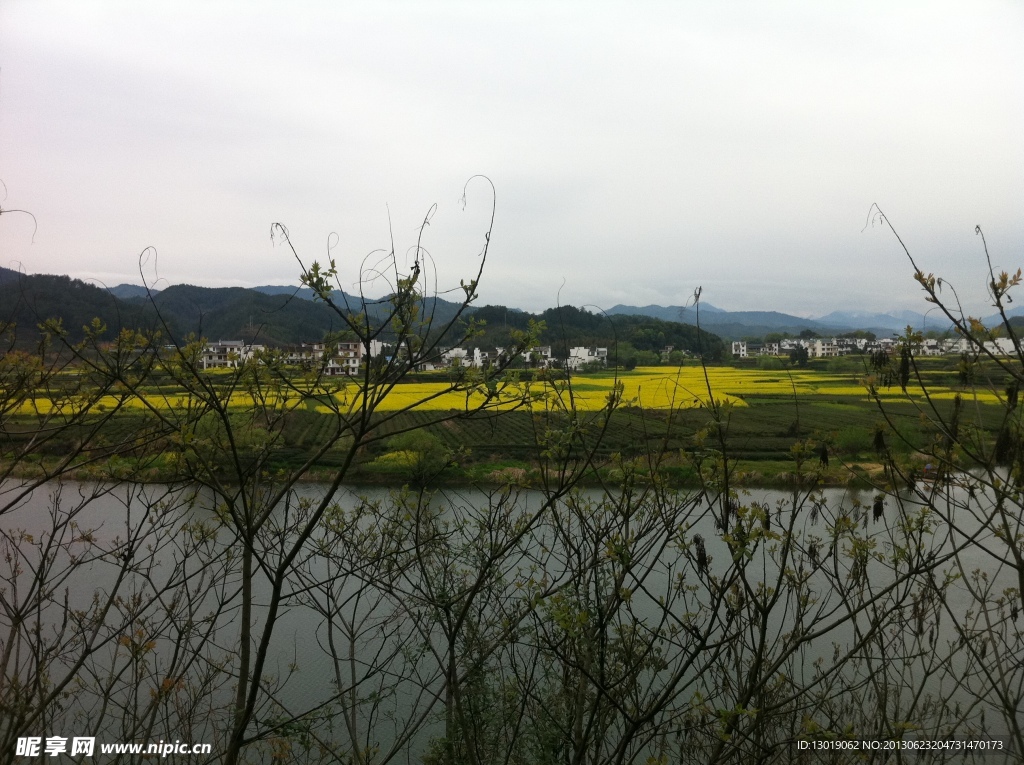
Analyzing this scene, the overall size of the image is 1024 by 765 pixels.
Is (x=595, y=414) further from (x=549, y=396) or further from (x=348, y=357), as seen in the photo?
(x=348, y=357)

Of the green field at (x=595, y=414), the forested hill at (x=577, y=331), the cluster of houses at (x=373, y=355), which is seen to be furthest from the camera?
the forested hill at (x=577, y=331)

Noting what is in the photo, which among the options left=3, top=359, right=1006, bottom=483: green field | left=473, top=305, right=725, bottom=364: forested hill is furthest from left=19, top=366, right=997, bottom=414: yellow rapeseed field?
left=473, top=305, right=725, bottom=364: forested hill

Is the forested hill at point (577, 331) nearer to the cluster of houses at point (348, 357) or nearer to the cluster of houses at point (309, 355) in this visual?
the cluster of houses at point (348, 357)

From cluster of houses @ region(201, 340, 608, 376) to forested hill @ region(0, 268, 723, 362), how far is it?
6 cm

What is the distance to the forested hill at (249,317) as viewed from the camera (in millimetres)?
2398

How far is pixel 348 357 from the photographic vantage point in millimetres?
2436

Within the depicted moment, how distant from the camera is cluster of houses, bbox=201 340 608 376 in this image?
221 cm

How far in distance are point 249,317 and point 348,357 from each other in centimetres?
91

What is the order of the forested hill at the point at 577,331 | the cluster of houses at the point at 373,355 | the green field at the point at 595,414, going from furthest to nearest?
the forested hill at the point at 577,331 → the cluster of houses at the point at 373,355 → the green field at the point at 595,414

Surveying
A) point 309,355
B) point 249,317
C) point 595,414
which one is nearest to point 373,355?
point 309,355

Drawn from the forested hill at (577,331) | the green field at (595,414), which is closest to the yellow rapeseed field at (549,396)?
the green field at (595,414)

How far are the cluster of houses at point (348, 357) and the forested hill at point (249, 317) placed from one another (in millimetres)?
63

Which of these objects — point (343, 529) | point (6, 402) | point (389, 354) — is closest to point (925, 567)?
point (389, 354)

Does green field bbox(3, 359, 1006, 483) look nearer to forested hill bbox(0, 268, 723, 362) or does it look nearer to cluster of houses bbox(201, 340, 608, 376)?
cluster of houses bbox(201, 340, 608, 376)
